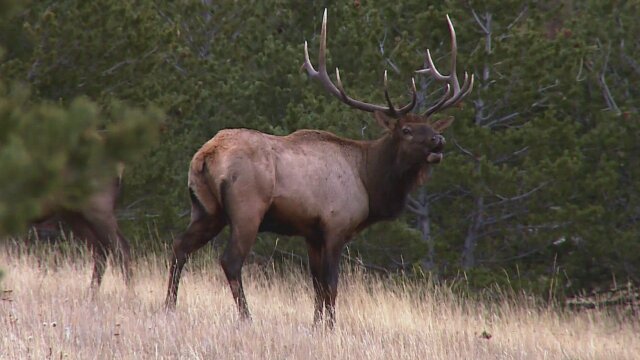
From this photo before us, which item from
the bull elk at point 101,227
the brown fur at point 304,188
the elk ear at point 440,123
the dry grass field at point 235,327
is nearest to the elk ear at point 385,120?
the brown fur at point 304,188

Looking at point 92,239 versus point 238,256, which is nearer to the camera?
point 238,256

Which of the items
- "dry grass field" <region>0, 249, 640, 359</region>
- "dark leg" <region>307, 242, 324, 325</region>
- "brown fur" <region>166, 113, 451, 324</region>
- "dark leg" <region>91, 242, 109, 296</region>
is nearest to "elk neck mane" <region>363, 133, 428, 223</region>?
"brown fur" <region>166, 113, 451, 324</region>

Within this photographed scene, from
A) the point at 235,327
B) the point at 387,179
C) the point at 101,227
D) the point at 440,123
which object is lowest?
the point at 235,327

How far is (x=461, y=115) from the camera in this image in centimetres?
1370

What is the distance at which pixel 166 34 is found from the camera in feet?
41.2

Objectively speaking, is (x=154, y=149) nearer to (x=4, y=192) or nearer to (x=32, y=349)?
(x=32, y=349)

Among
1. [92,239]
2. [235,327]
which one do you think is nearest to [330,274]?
[235,327]

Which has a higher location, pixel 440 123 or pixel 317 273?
pixel 440 123

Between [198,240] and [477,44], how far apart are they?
700 cm

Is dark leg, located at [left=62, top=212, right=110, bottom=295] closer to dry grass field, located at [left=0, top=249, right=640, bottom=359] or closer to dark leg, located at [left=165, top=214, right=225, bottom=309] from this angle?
dry grass field, located at [left=0, top=249, right=640, bottom=359]

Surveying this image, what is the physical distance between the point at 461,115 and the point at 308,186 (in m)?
5.91

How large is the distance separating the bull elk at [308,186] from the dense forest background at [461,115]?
400cm

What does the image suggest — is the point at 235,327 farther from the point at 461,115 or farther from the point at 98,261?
the point at 461,115

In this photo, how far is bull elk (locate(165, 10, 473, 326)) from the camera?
7805mm
